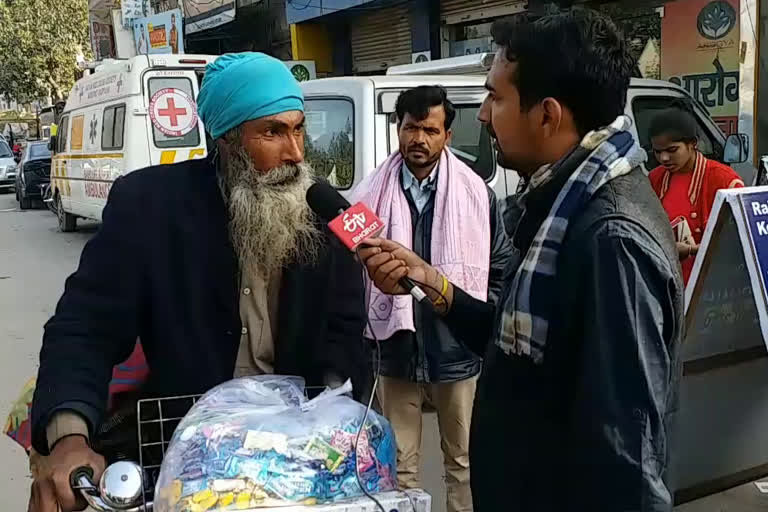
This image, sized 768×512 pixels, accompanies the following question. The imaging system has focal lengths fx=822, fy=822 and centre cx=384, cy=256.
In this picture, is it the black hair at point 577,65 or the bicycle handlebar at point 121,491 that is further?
the black hair at point 577,65

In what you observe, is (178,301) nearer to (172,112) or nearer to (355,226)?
(355,226)

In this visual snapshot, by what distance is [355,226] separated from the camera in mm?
1917

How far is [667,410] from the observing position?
1.57m

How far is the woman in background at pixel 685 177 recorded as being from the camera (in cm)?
433

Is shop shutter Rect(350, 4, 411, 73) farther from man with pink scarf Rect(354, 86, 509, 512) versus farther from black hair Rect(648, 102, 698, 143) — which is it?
man with pink scarf Rect(354, 86, 509, 512)

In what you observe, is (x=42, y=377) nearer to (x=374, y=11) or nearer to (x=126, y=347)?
(x=126, y=347)

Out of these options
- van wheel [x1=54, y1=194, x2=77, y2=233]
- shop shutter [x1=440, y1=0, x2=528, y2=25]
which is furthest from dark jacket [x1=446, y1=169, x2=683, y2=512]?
van wheel [x1=54, y1=194, x2=77, y2=233]

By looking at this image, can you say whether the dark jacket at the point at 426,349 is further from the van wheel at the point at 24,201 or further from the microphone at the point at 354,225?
the van wheel at the point at 24,201

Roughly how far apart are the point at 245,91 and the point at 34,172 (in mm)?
18596

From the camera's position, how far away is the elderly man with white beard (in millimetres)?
1892

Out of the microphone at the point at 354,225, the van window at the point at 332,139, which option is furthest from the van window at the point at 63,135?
the microphone at the point at 354,225

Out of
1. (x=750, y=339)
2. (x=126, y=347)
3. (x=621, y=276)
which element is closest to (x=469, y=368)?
(x=750, y=339)

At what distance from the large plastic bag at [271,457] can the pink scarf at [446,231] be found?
1.88 metres

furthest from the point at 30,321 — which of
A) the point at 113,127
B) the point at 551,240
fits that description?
the point at 551,240
